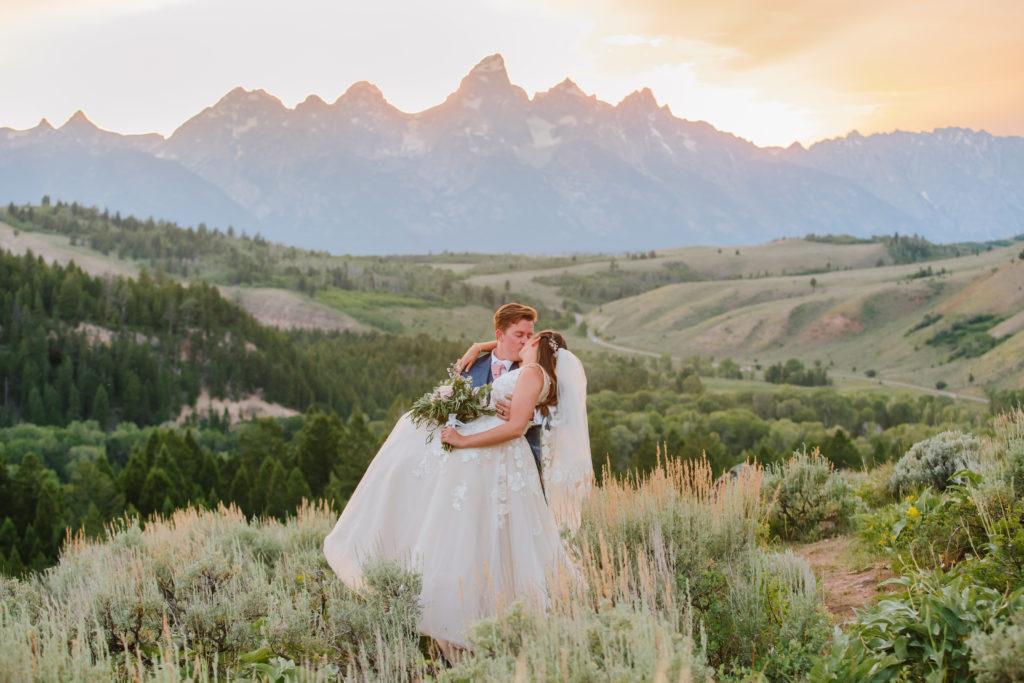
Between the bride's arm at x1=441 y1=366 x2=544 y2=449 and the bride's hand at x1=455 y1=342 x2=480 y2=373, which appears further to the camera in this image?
the bride's hand at x1=455 y1=342 x2=480 y2=373

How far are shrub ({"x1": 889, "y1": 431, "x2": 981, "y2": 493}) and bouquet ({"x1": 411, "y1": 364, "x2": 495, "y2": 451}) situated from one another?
14.0 feet

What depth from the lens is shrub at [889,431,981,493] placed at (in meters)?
7.53

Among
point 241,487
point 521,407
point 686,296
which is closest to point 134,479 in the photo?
point 241,487

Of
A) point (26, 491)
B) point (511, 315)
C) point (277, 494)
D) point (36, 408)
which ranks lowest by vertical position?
point (36, 408)

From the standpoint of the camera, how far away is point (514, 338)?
20.2 ft

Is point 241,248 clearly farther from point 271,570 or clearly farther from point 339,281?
point 271,570

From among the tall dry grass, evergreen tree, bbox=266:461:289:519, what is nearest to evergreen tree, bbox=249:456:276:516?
evergreen tree, bbox=266:461:289:519

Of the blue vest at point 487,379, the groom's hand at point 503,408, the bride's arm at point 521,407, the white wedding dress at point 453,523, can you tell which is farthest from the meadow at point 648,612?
the groom's hand at point 503,408

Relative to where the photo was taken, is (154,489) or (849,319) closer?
(154,489)

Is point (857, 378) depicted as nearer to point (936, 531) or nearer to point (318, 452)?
point (318, 452)

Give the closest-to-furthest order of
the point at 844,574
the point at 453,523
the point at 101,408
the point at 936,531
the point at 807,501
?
the point at 453,523, the point at 936,531, the point at 844,574, the point at 807,501, the point at 101,408

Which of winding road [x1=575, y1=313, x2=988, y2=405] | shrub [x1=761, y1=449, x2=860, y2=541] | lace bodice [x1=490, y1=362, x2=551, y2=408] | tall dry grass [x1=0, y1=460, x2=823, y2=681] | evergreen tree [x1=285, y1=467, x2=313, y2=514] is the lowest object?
winding road [x1=575, y1=313, x2=988, y2=405]

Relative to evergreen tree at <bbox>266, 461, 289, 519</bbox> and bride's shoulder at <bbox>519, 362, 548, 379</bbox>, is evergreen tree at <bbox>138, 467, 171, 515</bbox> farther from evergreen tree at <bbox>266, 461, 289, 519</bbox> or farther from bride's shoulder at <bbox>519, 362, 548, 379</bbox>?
bride's shoulder at <bbox>519, 362, 548, 379</bbox>

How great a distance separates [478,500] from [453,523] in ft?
0.78
